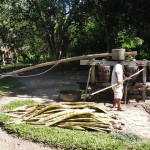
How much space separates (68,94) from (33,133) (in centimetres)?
435

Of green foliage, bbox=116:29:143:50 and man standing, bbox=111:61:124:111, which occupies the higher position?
green foliage, bbox=116:29:143:50

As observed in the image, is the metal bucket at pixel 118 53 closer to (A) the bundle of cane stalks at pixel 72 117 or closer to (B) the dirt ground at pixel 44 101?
(B) the dirt ground at pixel 44 101

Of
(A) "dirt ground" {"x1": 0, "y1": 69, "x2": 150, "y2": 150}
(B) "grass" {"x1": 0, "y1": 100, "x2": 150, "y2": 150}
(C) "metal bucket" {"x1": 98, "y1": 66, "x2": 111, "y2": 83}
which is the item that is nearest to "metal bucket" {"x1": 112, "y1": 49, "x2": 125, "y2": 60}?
(C) "metal bucket" {"x1": 98, "y1": 66, "x2": 111, "y2": 83}

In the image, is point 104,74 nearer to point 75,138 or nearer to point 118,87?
point 118,87

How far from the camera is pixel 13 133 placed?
7.46m

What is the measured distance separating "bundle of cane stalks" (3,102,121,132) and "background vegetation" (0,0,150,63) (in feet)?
31.3

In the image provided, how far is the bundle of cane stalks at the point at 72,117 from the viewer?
25.1 ft

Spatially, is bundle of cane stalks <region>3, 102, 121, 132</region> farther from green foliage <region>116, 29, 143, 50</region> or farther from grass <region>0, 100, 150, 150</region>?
green foliage <region>116, 29, 143, 50</region>

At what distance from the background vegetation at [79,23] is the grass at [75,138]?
1071 centimetres

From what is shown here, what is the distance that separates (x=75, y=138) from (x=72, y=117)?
45.6 inches

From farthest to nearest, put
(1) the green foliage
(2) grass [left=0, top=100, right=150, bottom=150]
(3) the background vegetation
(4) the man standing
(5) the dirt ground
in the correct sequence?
(1) the green foliage, (3) the background vegetation, (4) the man standing, (5) the dirt ground, (2) grass [left=0, top=100, right=150, bottom=150]

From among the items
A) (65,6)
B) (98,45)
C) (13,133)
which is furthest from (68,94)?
(98,45)

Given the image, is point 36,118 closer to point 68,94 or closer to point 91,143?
point 91,143

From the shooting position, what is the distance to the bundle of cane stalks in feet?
25.1
